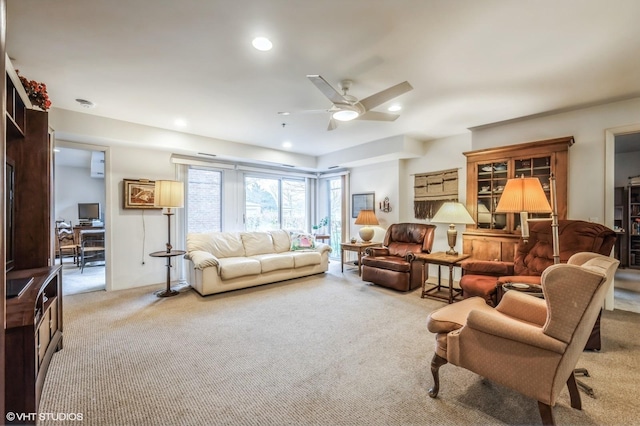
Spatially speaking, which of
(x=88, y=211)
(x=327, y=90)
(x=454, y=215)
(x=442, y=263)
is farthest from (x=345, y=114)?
(x=88, y=211)

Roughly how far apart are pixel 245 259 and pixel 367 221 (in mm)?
2449

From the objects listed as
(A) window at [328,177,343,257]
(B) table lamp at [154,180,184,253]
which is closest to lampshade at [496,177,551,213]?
(B) table lamp at [154,180,184,253]

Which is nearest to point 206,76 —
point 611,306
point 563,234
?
point 563,234

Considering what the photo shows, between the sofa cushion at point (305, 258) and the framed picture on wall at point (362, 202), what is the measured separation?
5.43 feet

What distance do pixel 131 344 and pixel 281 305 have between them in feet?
5.39

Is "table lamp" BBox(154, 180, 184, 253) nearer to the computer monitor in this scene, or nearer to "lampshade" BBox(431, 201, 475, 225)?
"lampshade" BBox(431, 201, 475, 225)

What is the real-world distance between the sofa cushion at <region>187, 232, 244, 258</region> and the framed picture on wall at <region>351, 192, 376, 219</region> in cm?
270

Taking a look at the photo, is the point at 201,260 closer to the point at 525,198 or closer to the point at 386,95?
the point at 386,95

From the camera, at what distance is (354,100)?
2.88 m

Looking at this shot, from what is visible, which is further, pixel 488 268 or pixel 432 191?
pixel 432 191

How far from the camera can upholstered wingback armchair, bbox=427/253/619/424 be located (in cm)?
131

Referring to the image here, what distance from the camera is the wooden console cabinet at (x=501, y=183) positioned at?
11.9 ft

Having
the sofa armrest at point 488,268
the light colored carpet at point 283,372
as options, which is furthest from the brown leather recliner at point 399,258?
the sofa armrest at point 488,268

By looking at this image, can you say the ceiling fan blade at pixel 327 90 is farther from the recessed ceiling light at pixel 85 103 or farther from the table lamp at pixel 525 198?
the recessed ceiling light at pixel 85 103
